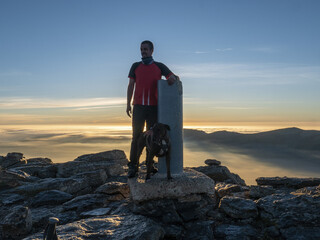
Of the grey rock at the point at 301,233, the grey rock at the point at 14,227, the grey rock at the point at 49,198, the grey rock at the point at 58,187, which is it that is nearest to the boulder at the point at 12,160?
the grey rock at the point at 58,187

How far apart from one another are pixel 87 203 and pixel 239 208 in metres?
3.41

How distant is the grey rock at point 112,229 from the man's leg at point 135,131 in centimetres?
132

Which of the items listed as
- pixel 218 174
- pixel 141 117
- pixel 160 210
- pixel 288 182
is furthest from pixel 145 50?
pixel 218 174

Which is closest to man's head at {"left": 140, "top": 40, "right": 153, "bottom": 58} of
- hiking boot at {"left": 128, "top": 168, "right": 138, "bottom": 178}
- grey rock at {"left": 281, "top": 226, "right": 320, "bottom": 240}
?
hiking boot at {"left": 128, "top": 168, "right": 138, "bottom": 178}

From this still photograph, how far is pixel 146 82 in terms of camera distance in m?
5.69

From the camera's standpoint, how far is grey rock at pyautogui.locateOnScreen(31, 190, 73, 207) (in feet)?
22.3

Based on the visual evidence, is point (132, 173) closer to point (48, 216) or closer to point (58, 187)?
point (48, 216)

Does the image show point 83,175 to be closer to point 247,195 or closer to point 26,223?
point 26,223

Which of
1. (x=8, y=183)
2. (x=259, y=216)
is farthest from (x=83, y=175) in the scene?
(x=259, y=216)

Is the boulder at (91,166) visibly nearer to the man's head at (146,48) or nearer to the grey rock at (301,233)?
the man's head at (146,48)

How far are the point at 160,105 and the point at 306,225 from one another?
3.45 meters

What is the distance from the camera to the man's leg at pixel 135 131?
580cm

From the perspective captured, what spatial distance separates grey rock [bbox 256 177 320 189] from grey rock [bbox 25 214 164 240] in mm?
3929

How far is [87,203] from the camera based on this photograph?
245 inches
